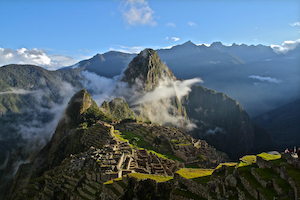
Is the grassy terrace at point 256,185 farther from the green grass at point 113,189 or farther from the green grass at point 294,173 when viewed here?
the green grass at point 113,189

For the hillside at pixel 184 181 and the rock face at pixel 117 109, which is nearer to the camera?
the hillside at pixel 184 181

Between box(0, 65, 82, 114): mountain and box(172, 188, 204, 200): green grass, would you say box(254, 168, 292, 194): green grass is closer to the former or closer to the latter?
box(172, 188, 204, 200): green grass

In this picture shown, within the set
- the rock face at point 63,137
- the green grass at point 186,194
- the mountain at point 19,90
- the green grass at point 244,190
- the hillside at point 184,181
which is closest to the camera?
the green grass at point 244,190

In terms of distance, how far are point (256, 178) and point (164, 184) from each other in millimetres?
7022

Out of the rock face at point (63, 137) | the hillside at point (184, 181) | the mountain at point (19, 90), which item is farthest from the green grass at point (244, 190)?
the mountain at point (19, 90)

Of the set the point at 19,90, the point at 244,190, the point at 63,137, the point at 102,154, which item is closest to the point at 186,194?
the point at 244,190

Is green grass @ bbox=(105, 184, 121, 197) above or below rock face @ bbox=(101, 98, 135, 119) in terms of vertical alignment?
above

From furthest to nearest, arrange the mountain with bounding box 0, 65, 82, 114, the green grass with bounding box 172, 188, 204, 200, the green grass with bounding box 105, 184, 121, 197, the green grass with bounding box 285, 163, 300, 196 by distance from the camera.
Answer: the mountain with bounding box 0, 65, 82, 114, the green grass with bounding box 105, 184, 121, 197, the green grass with bounding box 172, 188, 204, 200, the green grass with bounding box 285, 163, 300, 196

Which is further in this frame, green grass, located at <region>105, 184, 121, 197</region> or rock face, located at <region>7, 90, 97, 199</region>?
rock face, located at <region>7, 90, 97, 199</region>

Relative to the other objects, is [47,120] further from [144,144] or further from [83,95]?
[144,144]

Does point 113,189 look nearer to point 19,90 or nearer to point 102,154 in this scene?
point 102,154

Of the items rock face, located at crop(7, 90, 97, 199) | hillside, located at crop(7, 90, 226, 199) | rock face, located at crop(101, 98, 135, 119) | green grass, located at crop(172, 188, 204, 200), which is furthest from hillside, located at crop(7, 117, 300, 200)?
rock face, located at crop(101, 98, 135, 119)

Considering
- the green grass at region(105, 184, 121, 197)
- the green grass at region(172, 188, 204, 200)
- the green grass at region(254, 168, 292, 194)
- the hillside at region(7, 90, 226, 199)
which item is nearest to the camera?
the green grass at region(254, 168, 292, 194)

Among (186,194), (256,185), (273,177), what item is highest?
(273,177)
